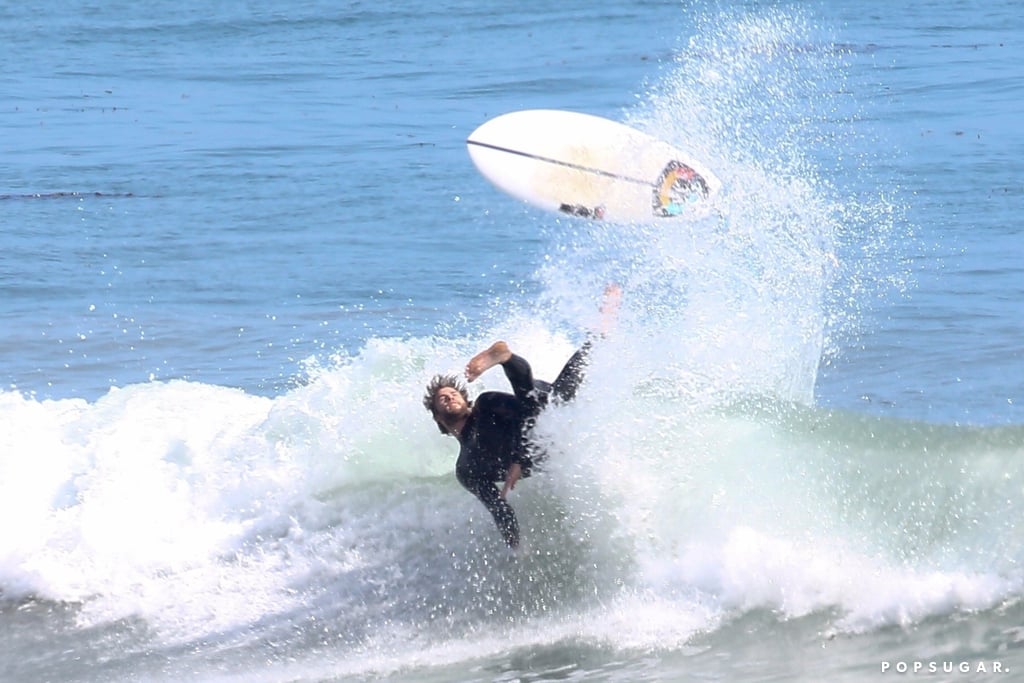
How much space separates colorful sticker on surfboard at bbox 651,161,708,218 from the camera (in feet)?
35.4

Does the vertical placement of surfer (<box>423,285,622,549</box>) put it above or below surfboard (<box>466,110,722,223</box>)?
below

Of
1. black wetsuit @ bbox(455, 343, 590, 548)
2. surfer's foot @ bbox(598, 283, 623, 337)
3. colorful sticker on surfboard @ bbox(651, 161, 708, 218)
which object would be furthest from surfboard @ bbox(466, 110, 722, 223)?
black wetsuit @ bbox(455, 343, 590, 548)

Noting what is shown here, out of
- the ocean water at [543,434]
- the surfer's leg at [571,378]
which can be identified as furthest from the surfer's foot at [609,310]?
the surfer's leg at [571,378]

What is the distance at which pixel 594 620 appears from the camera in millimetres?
8484

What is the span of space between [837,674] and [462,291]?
983 centimetres

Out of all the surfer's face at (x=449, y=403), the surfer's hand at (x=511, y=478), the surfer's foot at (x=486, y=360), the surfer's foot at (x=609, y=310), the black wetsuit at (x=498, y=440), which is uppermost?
the surfer's foot at (x=609, y=310)

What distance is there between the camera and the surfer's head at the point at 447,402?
8.34 m

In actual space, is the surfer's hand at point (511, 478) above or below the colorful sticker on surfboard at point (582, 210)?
below

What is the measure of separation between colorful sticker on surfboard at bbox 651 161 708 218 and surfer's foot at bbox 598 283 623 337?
169cm

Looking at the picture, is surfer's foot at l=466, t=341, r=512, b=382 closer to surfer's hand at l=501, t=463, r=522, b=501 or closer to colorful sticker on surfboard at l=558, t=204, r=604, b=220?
surfer's hand at l=501, t=463, r=522, b=501

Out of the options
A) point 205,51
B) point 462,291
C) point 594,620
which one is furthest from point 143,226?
point 205,51

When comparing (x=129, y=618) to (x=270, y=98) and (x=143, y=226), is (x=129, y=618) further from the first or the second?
(x=270, y=98)

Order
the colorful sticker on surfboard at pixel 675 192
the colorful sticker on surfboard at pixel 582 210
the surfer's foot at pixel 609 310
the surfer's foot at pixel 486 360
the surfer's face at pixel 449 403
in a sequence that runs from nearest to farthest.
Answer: the surfer's foot at pixel 486 360 < the surfer's face at pixel 449 403 < the surfer's foot at pixel 609 310 < the colorful sticker on surfboard at pixel 675 192 < the colorful sticker on surfboard at pixel 582 210

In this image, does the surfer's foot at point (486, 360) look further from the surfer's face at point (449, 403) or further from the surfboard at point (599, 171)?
the surfboard at point (599, 171)
